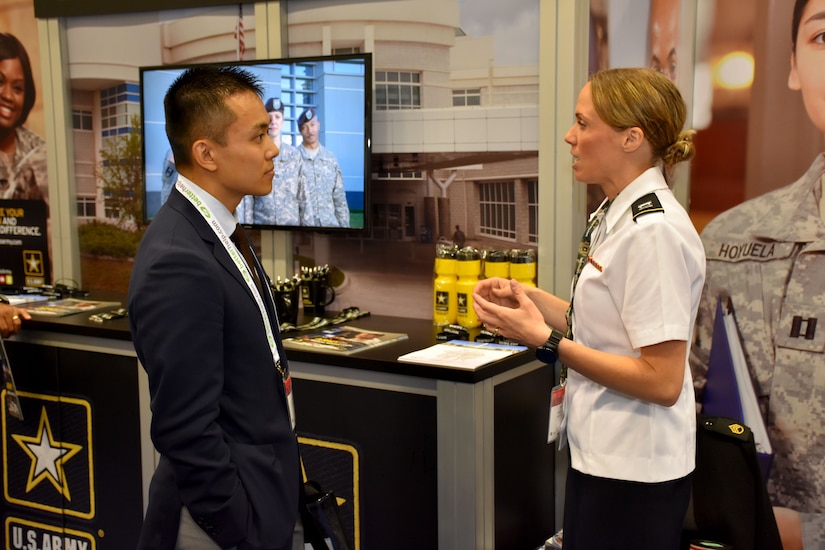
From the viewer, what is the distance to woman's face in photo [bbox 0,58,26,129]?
13.1ft

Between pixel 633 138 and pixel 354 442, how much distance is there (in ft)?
4.32

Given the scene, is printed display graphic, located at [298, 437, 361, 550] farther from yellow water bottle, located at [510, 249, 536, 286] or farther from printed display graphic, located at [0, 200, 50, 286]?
printed display graphic, located at [0, 200, 50, 286]

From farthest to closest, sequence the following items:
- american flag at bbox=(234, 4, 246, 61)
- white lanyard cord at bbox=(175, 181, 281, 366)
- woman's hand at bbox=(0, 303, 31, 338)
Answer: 1. american flag at bbox=(234, 4, 246, 61)
2. woman's hand at bbox=(0, 303, 31, 338)
3. white lanyard cord at bbox=(175, 181, 281, 366)

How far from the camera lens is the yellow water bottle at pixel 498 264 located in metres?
2.93

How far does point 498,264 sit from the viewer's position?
9.59 ft

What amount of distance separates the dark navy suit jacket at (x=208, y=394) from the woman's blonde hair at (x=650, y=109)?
0.86 m

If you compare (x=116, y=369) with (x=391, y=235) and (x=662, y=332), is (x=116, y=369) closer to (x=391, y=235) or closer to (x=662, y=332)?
(x=391, y=235)

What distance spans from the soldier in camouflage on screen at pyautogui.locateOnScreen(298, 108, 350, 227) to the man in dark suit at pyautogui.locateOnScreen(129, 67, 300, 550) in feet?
4.47

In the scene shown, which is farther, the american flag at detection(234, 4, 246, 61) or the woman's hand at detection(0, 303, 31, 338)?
the american flag at detection(234, 4, 246, 61)

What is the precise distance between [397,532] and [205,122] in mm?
1429

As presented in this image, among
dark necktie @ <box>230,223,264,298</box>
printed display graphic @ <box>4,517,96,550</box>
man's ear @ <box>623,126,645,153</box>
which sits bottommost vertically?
printed display graphic @ <box>4,517,96,550</box>

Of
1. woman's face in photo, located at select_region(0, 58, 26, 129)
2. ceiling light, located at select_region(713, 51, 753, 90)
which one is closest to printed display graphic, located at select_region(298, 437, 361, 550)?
ceiling light, located at select_region(713, 51, 753, 90)

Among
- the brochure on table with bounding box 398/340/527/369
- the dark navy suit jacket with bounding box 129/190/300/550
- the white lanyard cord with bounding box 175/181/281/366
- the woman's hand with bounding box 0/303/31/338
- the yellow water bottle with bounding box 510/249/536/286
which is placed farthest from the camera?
the woman's hand with bounding box 0/303/31/338

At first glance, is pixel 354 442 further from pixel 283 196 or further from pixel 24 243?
pixel 24 243
